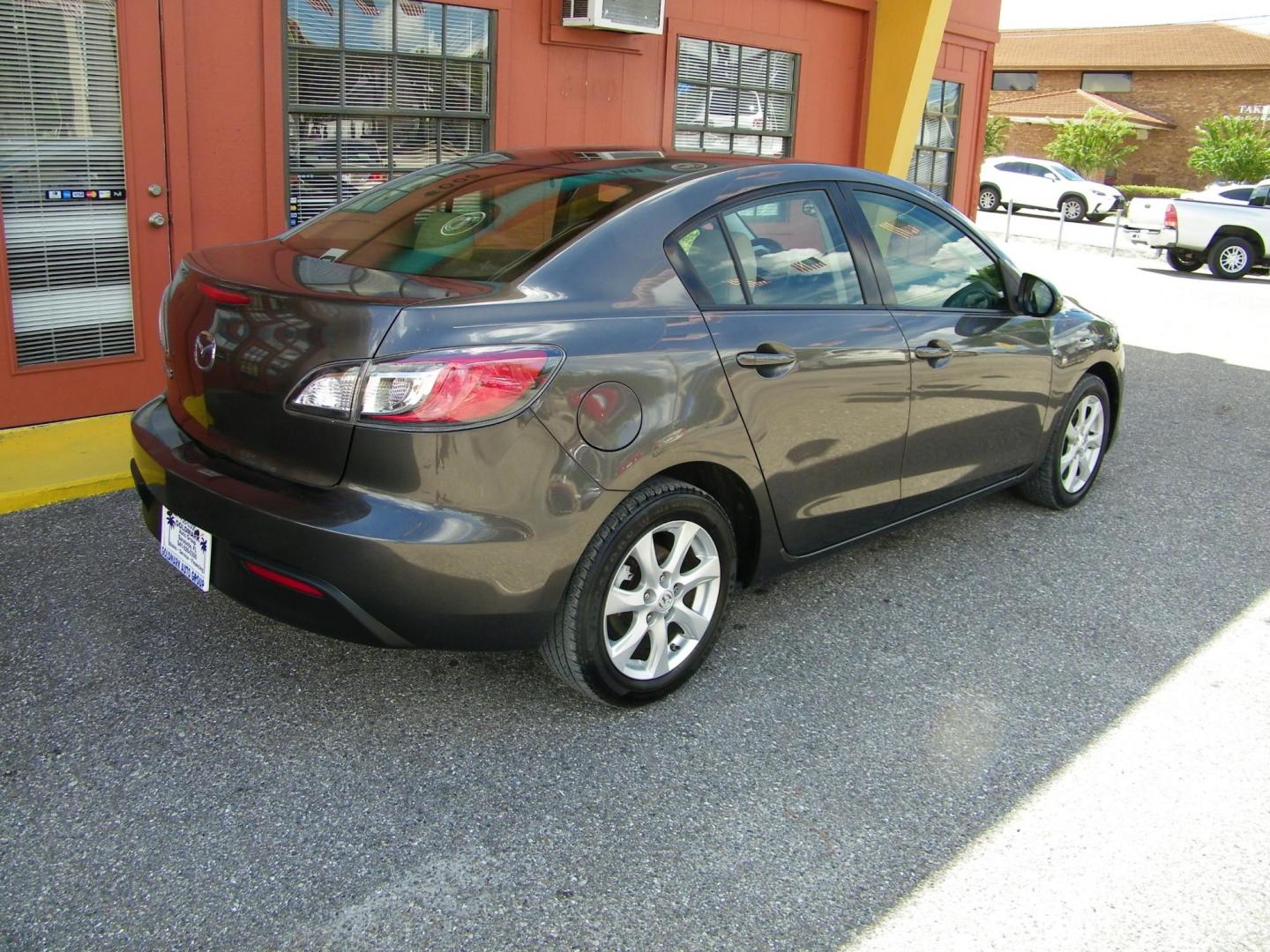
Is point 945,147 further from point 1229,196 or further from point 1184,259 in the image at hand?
point 1229,196

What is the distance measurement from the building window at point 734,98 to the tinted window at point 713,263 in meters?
5.43

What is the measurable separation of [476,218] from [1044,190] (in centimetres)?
2921

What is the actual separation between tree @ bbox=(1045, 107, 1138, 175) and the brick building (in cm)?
192

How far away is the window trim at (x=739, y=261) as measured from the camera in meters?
3.45

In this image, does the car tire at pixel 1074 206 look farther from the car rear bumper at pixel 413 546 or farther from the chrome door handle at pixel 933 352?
the car rear bumper at pixel 413 546

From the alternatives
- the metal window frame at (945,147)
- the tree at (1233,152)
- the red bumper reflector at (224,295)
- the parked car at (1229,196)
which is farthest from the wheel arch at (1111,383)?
the tree at (1233,152)

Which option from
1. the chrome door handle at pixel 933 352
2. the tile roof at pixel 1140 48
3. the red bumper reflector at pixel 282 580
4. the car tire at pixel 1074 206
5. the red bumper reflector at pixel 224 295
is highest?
the tile roof at pixel 1140 48

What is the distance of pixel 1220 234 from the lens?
17828mm

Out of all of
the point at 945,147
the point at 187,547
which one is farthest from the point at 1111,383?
the point at 945,147

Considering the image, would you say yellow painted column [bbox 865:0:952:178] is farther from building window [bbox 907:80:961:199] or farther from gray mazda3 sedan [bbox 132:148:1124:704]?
gray mazda3 sedan [bbox 132:148:1124:704]

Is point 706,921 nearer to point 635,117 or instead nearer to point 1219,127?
point 635,117

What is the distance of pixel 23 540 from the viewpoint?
4508 mm

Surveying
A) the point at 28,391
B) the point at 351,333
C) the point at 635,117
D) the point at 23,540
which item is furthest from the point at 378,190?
the point at 635,117

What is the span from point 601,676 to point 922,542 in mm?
2212
